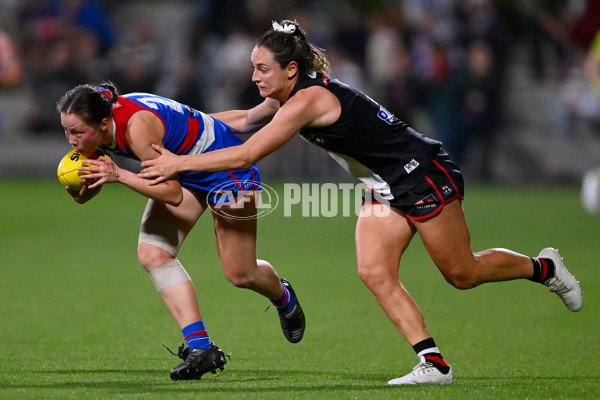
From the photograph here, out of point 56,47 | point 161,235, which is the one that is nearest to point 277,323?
point 161,235

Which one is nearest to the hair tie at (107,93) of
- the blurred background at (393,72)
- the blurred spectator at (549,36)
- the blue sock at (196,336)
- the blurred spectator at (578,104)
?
the blue sock at (196,336)

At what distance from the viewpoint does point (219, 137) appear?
563 centimetres

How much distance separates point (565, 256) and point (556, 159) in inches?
297

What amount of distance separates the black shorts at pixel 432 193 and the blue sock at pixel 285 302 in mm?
1170

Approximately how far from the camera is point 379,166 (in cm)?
525

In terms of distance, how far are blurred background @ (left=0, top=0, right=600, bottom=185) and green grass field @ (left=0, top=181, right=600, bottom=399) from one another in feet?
14.8

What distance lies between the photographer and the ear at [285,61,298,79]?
510cm

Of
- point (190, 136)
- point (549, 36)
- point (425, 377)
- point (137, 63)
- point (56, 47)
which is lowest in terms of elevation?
point (425, 377)

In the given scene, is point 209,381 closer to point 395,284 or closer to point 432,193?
point 395,284

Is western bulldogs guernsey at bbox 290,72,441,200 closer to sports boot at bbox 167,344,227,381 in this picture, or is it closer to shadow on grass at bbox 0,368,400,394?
shadow on grass at bbox 0,368,400,394

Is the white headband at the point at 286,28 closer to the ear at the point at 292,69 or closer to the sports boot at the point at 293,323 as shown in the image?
the ear at the point at 292,69

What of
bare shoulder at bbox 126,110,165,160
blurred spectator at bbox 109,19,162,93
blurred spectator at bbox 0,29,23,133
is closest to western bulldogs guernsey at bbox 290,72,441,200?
bare shoulder at bbox 126,110,165,160

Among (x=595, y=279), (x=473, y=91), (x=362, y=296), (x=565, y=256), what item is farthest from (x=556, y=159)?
(x=362, y=296)

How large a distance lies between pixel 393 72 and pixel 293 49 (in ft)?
40.7
